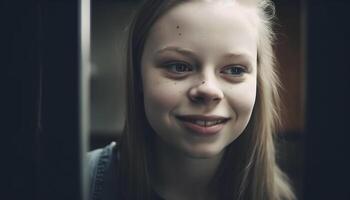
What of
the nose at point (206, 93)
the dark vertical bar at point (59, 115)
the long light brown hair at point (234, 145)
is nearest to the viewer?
the dark vertical bar at point (59, 115)

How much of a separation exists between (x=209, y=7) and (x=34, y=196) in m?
0.40

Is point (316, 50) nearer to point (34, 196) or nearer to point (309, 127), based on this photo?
point (309, 127)

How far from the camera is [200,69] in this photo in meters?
0.68

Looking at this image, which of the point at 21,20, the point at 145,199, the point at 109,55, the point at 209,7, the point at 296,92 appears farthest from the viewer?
the point at 109,55

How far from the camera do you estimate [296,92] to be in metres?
2.05

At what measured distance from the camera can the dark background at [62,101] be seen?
1.53 feet

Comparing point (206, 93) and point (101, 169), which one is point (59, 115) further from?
point (101, 169)

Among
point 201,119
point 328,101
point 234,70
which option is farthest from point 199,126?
point 328,101

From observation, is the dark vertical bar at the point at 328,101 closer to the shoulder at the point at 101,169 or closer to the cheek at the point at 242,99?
the cheek at the point at 242,99

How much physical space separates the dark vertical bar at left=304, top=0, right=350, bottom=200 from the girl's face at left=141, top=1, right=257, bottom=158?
21 cm

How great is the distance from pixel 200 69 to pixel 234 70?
2.6 inches

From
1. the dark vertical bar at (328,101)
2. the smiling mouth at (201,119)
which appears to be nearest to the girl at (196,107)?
the smiling mouth at (201,119)

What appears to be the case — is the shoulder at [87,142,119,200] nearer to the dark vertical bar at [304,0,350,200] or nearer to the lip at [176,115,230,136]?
the lip at [176,115,230,136]

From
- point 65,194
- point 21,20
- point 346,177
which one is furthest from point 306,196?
point 21,20
